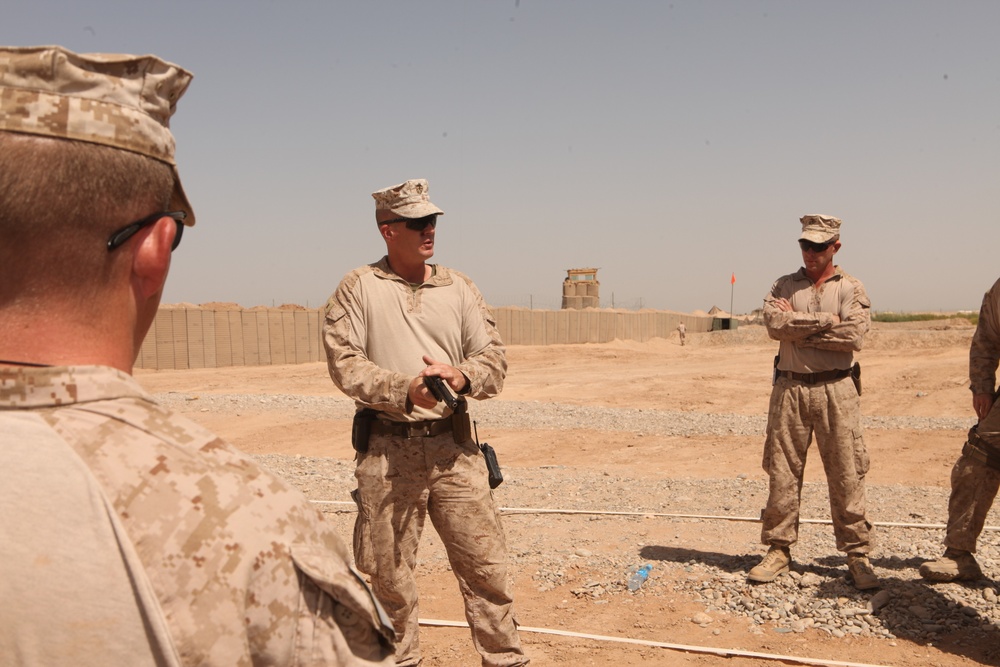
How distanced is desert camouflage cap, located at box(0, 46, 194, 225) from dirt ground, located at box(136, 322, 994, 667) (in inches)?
147

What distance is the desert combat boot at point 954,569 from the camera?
197 inches

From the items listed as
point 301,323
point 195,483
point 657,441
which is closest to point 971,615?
point 195,483

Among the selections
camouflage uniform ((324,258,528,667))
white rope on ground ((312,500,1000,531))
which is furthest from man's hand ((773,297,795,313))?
camouflage uniform ((324,258,528,667))

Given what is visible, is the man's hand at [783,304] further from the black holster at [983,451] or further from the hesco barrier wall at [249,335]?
the hesco barrier wall at [249,335]

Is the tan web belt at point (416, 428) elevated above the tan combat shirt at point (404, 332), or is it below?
below

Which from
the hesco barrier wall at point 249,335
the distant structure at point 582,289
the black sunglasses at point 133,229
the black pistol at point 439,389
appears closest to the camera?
the black sunglasses at point 133,229

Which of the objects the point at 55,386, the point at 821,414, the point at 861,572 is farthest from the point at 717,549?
the point at 55,386

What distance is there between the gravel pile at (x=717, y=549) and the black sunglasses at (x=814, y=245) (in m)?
2.09

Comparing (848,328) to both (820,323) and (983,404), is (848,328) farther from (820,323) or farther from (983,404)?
(983,404)

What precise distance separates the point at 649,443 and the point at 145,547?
10.5 metres

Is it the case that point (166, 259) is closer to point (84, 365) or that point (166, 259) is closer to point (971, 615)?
point (84, 365)

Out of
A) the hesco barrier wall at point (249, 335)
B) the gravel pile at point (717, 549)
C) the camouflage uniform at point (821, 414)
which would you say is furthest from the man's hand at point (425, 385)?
the hesco barrier wall at point (249, 335)

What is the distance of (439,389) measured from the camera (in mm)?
3285

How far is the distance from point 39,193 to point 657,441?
10.8 meters
